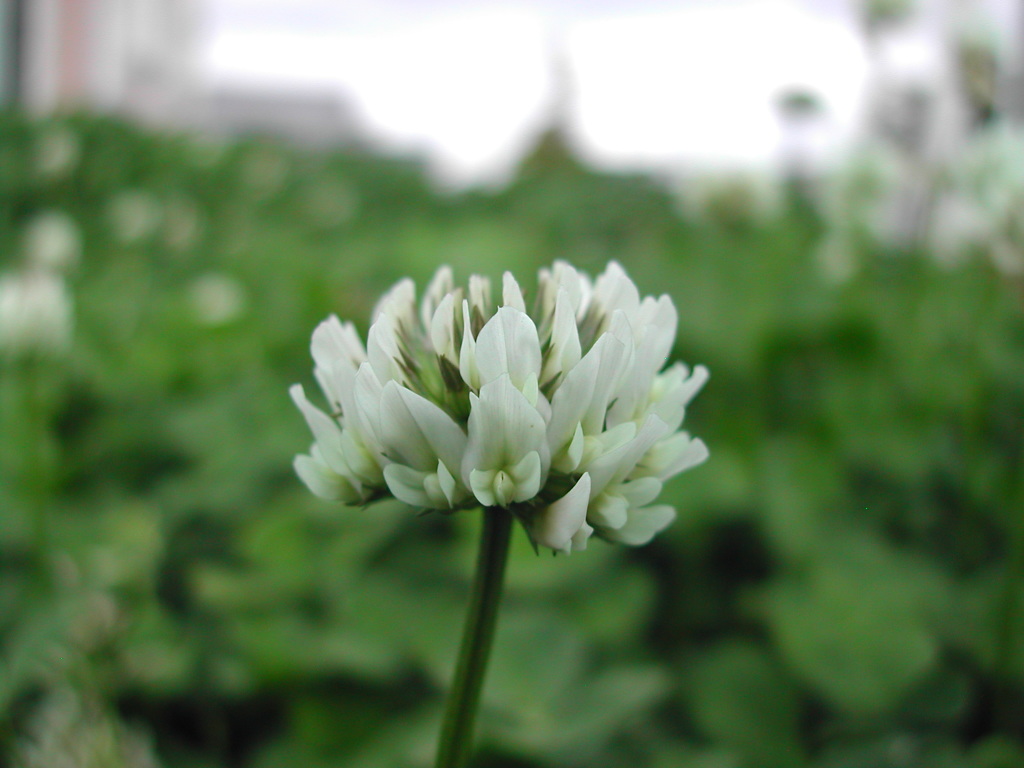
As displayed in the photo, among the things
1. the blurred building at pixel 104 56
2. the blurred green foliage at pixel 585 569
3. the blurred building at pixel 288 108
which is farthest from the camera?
the blurred building at pixel 288 108

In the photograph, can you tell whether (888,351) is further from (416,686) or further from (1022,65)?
(1022,65)

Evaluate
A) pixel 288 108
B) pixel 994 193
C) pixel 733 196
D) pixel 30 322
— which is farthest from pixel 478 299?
pixel 288 108

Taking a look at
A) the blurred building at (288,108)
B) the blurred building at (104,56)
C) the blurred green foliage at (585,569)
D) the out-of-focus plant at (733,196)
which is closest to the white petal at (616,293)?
the blurred green foliage at (585,569)

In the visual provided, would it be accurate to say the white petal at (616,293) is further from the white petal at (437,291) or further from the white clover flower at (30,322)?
the white clover flower at (30,322)

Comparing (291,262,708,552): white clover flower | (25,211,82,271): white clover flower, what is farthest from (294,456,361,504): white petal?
(25,211,82,271): white clover flower

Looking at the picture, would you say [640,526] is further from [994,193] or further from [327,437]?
[994,193]
